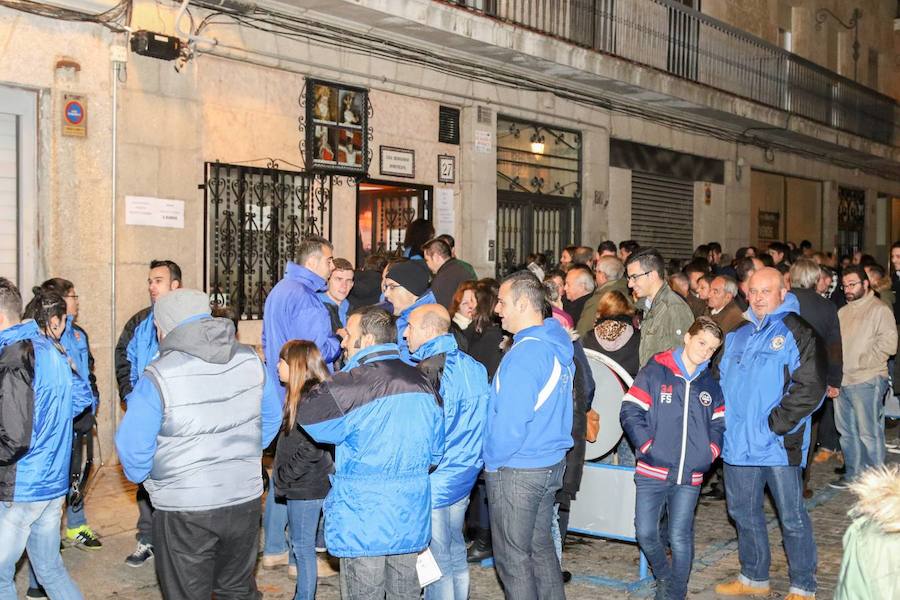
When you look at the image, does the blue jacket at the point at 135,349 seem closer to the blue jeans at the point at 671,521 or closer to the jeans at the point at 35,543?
the jeans at the point at 35,543

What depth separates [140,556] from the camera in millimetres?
6484

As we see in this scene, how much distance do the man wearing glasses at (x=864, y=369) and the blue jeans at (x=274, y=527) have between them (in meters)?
5.13

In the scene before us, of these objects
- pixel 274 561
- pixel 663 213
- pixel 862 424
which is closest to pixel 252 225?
pixel 274 561

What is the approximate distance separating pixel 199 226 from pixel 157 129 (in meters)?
1.05

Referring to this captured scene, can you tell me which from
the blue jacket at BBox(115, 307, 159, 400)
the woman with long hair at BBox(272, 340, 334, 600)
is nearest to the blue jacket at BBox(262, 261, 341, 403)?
the blue jacket at BBox(115, 307, 159, 400)

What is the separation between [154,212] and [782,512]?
21.0ft

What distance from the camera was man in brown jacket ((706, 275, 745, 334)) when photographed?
322 inches

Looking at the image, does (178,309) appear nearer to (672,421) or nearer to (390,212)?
(672,421)

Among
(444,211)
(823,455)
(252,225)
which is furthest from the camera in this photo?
(444,211)

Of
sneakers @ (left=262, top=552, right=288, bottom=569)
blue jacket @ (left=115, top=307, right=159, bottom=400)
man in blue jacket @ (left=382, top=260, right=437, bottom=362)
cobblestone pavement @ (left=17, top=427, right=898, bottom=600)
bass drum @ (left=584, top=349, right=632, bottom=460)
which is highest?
man in blue jacket @ (left=382, top=260, right=437, bottom=362)

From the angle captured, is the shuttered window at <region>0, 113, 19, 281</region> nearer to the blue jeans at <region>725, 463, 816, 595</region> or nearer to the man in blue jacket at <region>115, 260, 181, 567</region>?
the man in blue jacket at <region>115, 260, 181, 567</region>

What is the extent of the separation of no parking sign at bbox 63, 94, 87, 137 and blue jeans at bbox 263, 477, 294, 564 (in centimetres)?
430

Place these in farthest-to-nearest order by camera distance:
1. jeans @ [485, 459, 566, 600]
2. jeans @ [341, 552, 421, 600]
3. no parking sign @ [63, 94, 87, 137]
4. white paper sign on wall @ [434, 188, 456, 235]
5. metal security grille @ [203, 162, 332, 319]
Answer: white paper sign on wall @ [434, 188, 456, 235] < metal security grille @ [203, 162, 332, 319] < no parking sign @ [63, 94, 87, 137] < jeans @ [485, 459, 566, 600] < jeans @ [341, 552, 421, 600]

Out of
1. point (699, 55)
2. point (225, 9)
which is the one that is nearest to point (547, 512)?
point (225, 9)
